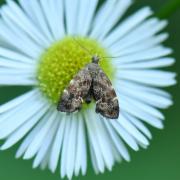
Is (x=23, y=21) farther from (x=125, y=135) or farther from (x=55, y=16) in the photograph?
(x=125, y=135)

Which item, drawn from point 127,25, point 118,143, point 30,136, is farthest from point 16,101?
point 127,25

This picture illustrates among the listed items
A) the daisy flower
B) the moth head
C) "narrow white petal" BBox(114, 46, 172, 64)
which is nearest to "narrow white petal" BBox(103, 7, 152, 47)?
the daisy flower

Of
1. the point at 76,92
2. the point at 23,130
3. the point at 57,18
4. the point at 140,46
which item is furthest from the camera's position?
the point at 140,46

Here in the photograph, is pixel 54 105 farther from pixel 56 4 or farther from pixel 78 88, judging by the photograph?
pixel 56 4

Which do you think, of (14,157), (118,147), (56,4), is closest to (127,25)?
(56,4)

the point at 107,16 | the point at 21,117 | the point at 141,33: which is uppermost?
the point at 107,16
